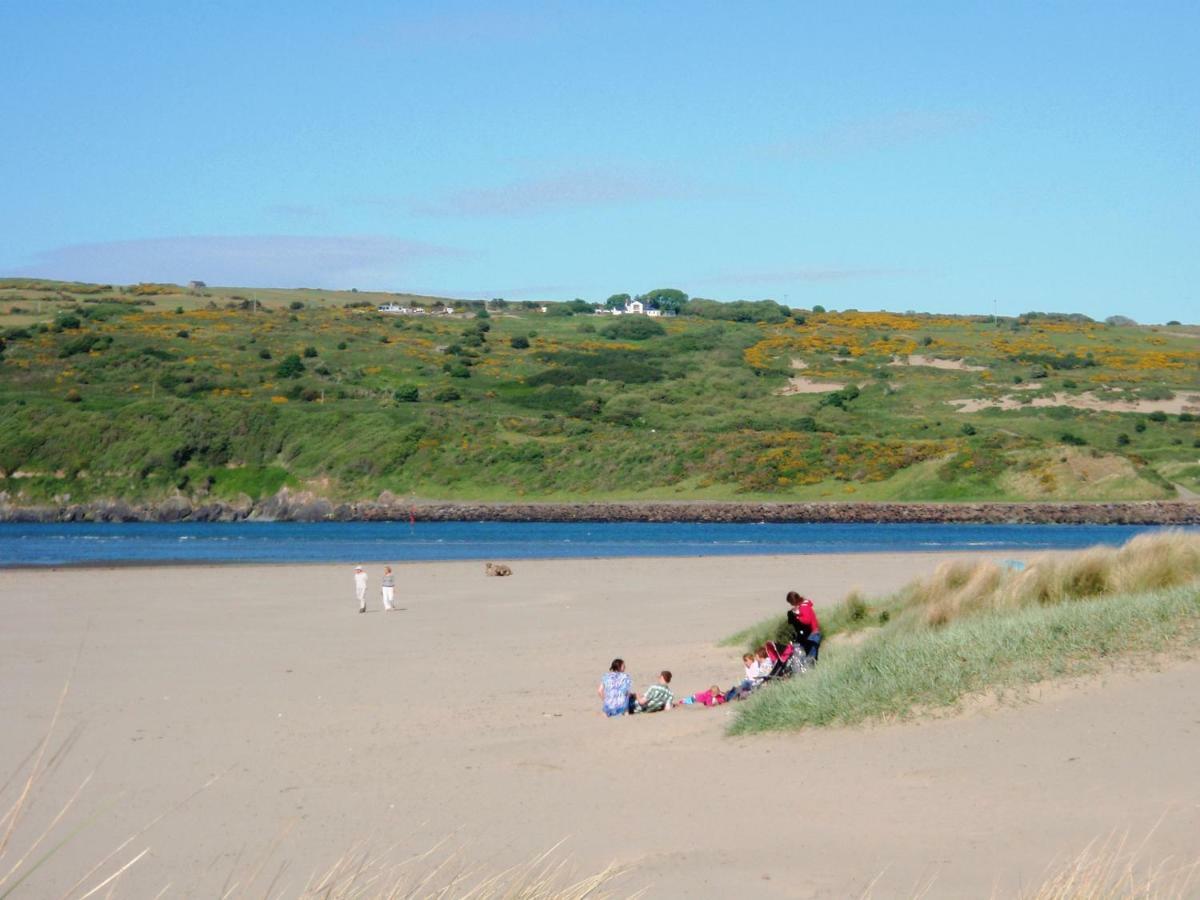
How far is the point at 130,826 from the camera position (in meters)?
10.1

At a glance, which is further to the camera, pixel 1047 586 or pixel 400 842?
pixel 1047 586

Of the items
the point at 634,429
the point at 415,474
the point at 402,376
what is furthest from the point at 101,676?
the point at 402,376

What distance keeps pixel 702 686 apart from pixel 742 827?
715 cm

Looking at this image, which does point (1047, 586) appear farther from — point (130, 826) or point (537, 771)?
point (130, 826)

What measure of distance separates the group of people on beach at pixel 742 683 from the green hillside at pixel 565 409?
214 feet

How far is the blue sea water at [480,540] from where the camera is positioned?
46.1 meters

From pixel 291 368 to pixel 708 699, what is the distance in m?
96.8

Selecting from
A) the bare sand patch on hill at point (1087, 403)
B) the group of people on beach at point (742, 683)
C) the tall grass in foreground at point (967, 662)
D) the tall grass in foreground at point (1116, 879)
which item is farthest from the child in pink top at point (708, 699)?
the bare sand patch on hill at point (1087, 403)

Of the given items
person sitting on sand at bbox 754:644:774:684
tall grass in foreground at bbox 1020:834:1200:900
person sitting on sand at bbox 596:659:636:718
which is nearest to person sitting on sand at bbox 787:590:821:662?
person sitting on sand at bbox 754:644:774:684

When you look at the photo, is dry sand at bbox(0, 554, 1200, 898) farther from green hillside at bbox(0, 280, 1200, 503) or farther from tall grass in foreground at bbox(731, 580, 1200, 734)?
green hillside at bbox(0, 280, 1200, 503)

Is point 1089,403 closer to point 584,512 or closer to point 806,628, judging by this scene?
point 584,512

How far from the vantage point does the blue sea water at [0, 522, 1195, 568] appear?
46.1 meters

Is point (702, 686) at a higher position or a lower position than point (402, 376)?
lower

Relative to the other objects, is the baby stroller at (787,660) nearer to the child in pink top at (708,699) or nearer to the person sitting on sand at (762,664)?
the person sitting on sand at (762,664)
